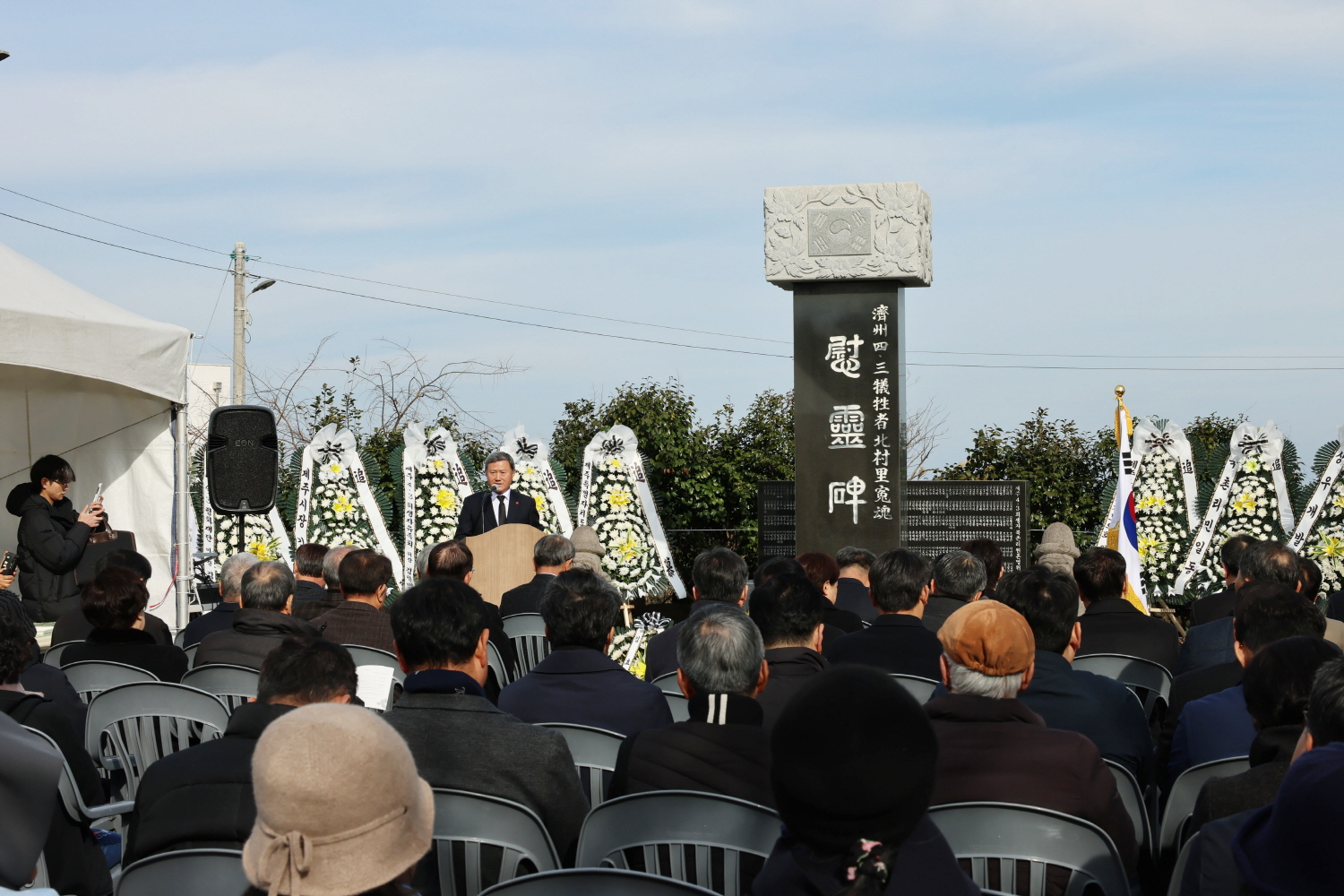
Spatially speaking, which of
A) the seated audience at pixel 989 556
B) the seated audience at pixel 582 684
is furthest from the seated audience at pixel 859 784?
the seated audience at pixel 989 556

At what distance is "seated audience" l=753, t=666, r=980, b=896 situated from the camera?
1.44 meters

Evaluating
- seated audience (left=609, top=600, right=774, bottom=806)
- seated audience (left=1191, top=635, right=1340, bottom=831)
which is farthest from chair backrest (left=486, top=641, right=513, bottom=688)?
seated audience (left=1191, top=635, right=1340, bottom=831)

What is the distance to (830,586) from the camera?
18.5ft

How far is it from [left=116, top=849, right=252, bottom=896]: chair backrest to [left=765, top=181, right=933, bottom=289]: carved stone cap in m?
8.22

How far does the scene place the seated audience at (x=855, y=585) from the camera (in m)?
5.90

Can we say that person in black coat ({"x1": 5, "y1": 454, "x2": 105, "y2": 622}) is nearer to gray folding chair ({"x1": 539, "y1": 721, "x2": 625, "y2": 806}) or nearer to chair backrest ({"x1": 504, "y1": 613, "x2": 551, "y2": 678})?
chair backrest ({"x1": 504, "y1": 613, "x2": 551, "y2": 678})

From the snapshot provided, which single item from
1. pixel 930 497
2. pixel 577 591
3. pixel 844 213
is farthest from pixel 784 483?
pixel 577 591

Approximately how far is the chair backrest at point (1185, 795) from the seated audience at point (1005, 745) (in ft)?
0.85

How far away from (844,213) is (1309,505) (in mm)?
4185

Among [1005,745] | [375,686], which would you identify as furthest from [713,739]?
[375,686]

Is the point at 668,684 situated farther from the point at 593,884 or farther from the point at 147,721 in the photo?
the point at 593,884

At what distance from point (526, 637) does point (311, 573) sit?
1.17 meters

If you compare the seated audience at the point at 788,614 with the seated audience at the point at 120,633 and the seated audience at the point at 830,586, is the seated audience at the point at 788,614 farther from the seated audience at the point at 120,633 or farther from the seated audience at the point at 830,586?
the seated audience at the point at 120,633

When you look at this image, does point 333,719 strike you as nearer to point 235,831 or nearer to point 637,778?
point 235,831
